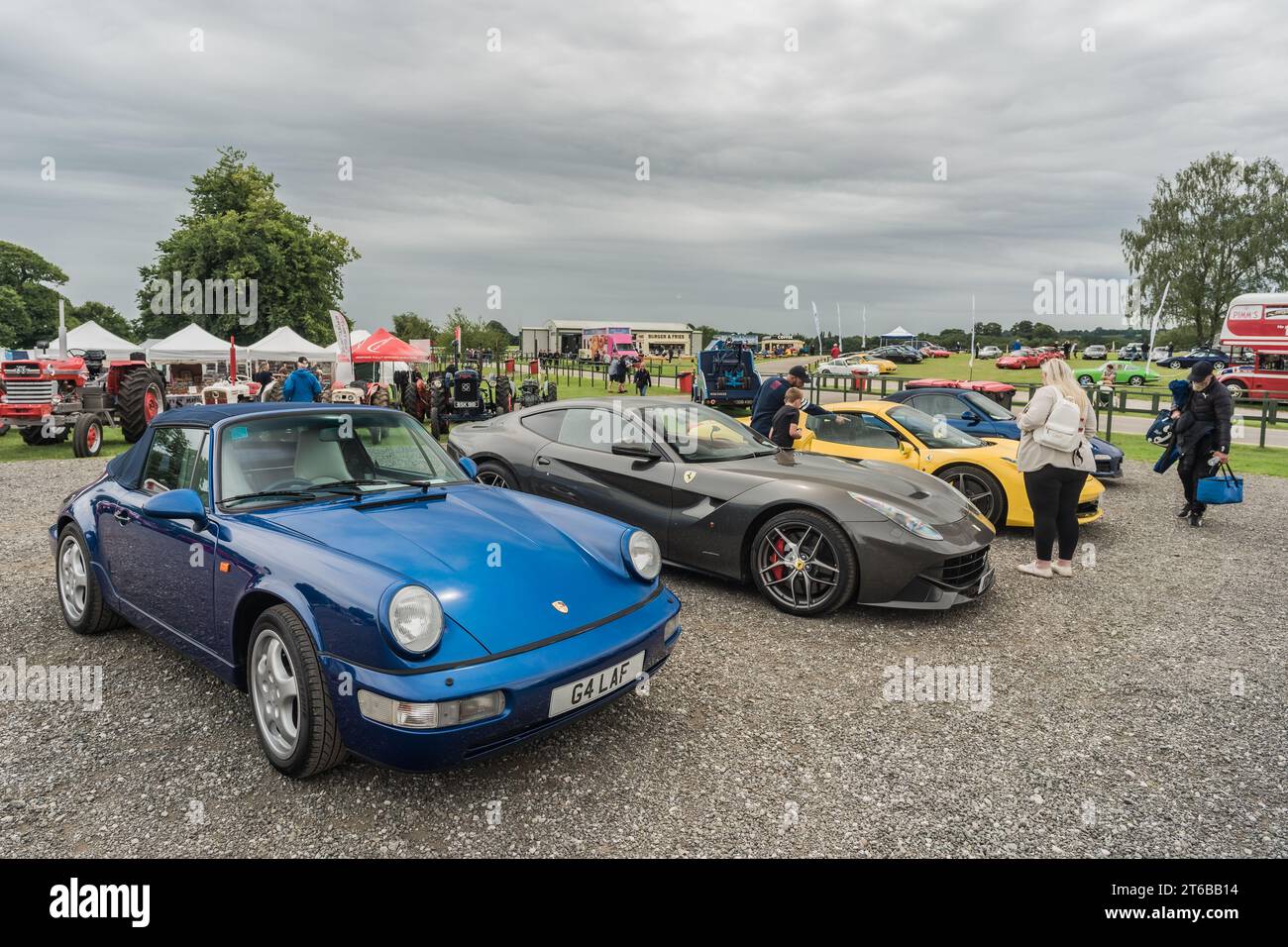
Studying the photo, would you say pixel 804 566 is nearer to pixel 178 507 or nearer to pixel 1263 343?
pixel 178 507

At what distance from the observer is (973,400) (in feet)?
31.9

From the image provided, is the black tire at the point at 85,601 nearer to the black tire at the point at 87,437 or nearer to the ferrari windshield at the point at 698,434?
the ferrari windshield at the point at 698,434

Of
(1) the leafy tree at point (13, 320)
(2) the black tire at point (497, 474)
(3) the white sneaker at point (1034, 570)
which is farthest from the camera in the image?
(1) the leafy tree at point (13, 320)

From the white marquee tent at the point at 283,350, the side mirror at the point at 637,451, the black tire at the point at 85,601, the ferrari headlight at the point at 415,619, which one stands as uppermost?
the white marquee tent at the point at 283,350

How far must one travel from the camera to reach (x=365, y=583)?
102 inches

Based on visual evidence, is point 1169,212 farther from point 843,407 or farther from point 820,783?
point 820,783

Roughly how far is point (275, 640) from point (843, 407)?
6.35m

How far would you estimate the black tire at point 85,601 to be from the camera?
13.6ft

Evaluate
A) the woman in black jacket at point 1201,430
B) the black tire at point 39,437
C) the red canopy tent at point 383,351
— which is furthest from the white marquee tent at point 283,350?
the woman in black jacket at point 1201,430

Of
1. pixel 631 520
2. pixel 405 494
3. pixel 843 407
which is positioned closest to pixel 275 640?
pixel 405 494

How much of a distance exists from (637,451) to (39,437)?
1404cm

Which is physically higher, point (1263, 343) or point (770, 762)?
point (1263, 343)

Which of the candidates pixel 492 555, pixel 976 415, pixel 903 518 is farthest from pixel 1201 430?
pixel 492 555

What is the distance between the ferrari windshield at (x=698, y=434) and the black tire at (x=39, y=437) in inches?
529
